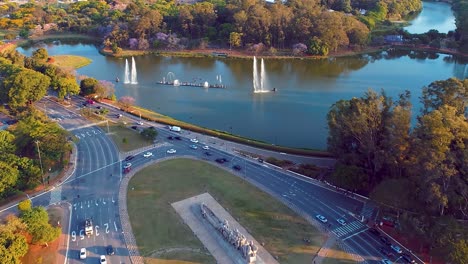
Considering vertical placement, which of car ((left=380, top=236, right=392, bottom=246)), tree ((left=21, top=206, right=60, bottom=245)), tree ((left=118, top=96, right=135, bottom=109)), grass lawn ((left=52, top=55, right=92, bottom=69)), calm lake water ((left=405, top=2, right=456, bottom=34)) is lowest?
car ((left=380, top=236, right=392, bottom=246))

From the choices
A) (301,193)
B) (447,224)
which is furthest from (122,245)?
(447,224)

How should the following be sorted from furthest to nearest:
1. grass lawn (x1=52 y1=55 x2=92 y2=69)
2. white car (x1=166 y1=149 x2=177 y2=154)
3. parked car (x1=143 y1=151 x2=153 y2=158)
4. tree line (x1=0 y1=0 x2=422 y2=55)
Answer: tree line (x1=0 y1=0 x2=422 y2=55), grass lawn (x1=52 y1=55 x2=92 y2=69), white car (x1=166 y1=149 x2=177 y2=154), parked car (x1=143 y1=151 x2=153 y2=158)

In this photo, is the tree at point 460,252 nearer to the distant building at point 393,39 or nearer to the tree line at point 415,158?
the tree line at point 415,158

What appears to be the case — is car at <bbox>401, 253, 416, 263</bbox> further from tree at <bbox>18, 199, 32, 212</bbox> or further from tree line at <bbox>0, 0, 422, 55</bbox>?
tree line at <bbox>0, 0, 422, 55</bbox>

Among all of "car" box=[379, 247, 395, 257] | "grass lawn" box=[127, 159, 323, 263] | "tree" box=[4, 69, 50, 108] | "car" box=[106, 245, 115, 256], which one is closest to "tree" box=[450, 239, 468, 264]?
"car" box=[379, 247, 395, 257]

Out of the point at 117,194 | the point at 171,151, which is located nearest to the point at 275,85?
the point at 171,151

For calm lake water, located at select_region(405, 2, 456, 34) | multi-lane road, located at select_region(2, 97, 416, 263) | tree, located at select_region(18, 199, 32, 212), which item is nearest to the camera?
multi-lane road, located at select_region(2, 97, 416, 263)
